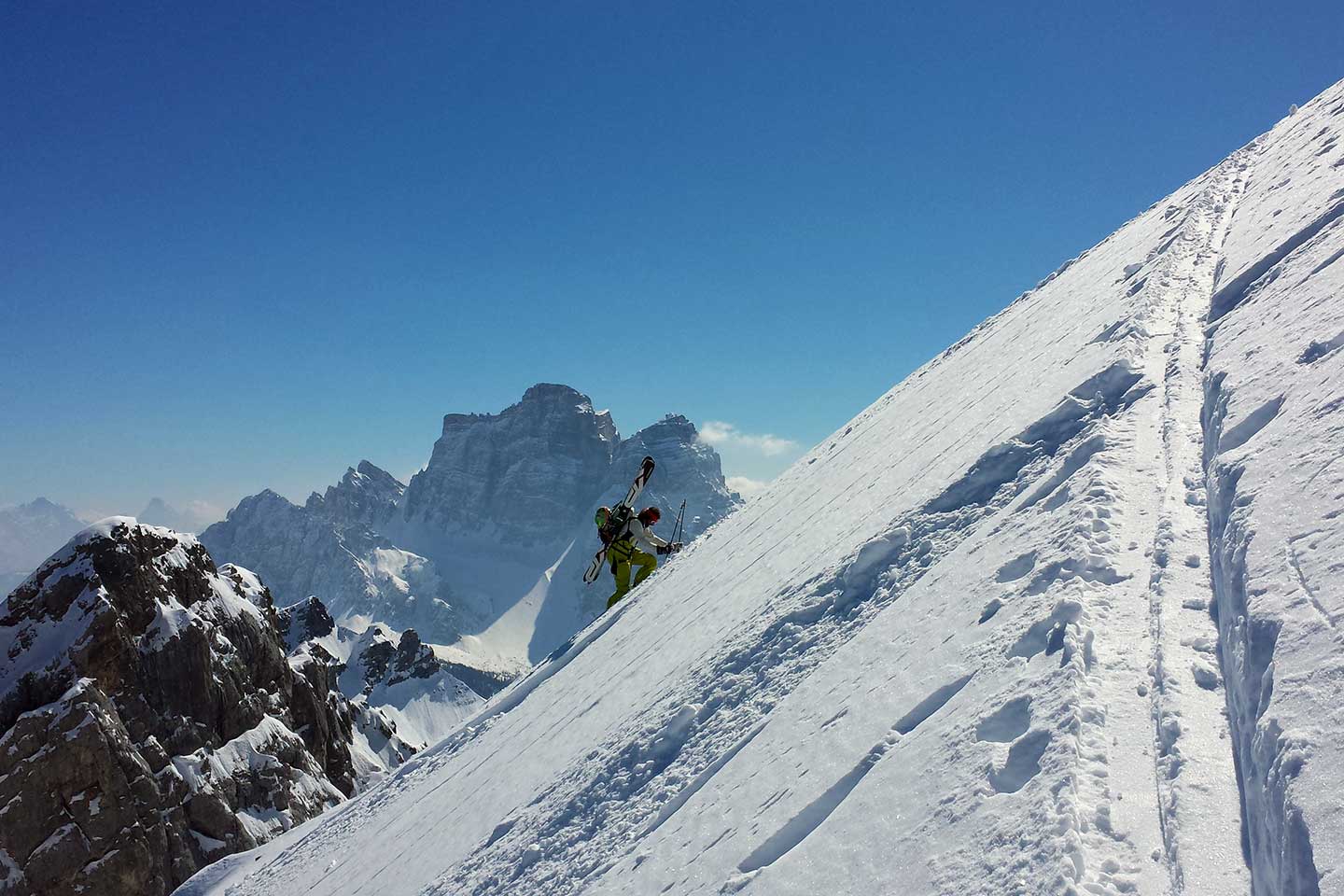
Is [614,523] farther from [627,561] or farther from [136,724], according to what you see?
[136,724]

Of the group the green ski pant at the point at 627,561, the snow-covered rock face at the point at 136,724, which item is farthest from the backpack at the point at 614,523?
the snow-covered rock face at the point at 136,724

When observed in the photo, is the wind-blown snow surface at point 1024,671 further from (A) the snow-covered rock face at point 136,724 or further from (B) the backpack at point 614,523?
(A) the snow-covered rock face at point 136,724

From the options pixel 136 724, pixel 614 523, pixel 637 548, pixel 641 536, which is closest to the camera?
pixel 641 536

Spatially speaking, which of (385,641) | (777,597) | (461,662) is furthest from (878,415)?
(461,662)

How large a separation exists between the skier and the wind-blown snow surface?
280 inches

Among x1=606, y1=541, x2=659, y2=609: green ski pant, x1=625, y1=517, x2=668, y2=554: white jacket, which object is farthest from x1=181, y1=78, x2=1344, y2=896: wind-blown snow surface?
x1=606, y1=541, x2=659, y2=609: green ski pant

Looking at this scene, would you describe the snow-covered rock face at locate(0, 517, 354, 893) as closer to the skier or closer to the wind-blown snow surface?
the wind-blown snow surface

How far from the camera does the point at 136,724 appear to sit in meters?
31.9

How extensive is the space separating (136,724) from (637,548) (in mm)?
26468

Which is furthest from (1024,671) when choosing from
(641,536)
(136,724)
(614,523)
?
(136,724)

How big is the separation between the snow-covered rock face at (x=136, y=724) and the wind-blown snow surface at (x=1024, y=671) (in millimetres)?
23547

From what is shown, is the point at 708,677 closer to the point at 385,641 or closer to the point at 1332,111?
the point at 1332,111

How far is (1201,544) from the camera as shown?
523 cm

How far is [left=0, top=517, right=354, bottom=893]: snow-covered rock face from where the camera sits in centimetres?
2805
